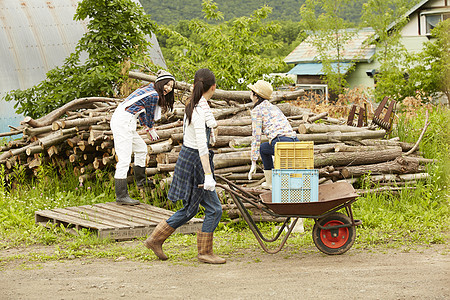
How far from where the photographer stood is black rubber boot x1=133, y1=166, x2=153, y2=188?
842 cm

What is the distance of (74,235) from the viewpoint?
7.31 metres

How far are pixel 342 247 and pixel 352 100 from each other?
10327 mm

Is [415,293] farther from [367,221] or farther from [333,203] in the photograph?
[367,221]

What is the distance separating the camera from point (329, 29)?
82.1 feet

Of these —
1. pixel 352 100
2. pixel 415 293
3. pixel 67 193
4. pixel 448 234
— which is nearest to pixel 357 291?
pixel 415 293

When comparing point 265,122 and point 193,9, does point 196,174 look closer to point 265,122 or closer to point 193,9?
point 265,122

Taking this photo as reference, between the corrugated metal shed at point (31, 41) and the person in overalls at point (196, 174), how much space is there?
36.2 feet

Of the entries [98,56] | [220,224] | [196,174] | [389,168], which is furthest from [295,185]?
[98,56]

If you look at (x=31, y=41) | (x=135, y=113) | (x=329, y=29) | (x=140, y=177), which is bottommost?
(x=140, y=177)

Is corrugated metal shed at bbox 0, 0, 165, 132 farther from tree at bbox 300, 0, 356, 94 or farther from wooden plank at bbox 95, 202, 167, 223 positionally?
tree at bbox 300, 0, 356, 94

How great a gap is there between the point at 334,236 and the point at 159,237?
6.30 feet

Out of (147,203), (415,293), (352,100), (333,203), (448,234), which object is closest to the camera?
(415,293)

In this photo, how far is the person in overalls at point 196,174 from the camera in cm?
569

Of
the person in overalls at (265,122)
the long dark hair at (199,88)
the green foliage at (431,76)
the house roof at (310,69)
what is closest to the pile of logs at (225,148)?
the person in overalls at (265,122)
